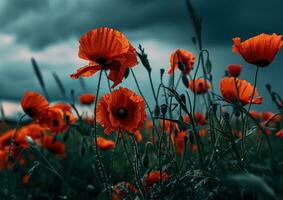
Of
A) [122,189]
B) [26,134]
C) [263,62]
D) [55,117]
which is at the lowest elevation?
[122,189]

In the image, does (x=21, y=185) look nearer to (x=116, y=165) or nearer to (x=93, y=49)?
(x=116, y=165)

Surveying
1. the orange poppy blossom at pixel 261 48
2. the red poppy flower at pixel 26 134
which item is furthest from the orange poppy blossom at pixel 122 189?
the red poppy flower at pixel 26 134

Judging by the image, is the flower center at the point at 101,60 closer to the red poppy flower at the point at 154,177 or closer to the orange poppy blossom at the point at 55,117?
the red poppy flower at the point at 154,177

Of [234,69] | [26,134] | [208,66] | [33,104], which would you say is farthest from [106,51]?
[26,134]

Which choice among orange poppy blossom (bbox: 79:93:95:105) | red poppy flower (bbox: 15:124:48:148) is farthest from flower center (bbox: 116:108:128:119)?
orange poppy blossom (bbox: 79:93:95:105)

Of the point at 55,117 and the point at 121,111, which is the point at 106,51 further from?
Answer: the point at 55,117

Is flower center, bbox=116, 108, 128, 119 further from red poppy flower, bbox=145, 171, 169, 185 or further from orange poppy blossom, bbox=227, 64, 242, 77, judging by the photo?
orange poppy blossom, bbox=227, 64, 242, 77
